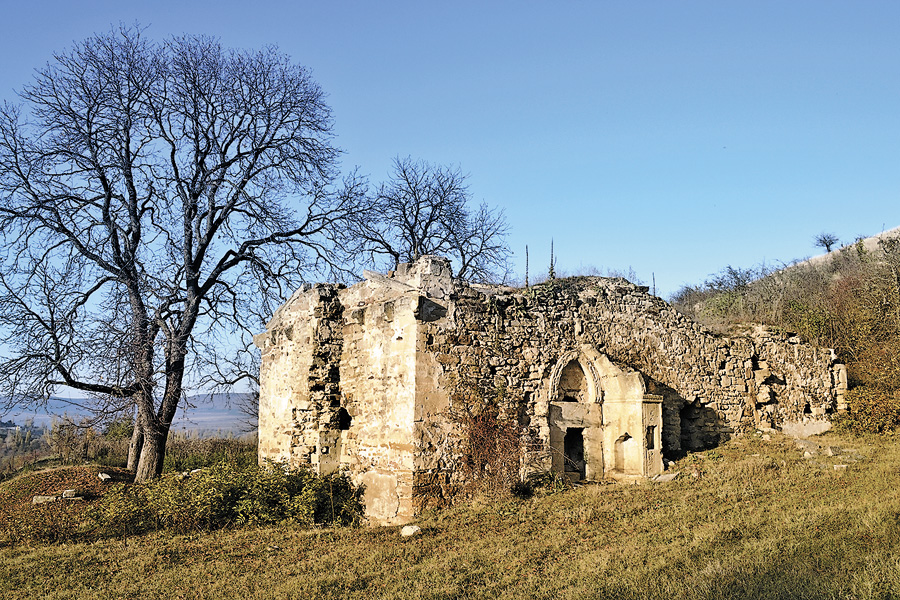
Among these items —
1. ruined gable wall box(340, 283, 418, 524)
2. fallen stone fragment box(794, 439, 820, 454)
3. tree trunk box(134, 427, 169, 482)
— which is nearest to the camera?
ruined gable wall box(340, 283, 418, 524)

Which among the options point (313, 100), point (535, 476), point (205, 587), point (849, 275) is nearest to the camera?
point (205, 587)

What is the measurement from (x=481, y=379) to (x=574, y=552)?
3484mm

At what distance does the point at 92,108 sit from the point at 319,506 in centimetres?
1070

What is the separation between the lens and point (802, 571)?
230 inches

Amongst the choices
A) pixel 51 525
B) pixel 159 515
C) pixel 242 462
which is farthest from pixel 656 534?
pixel 242 462

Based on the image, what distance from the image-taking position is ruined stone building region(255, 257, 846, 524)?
9.84m

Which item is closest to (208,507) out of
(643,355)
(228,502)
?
(228,502)

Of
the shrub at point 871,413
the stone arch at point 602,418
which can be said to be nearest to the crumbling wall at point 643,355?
the stone arch at point 602,418

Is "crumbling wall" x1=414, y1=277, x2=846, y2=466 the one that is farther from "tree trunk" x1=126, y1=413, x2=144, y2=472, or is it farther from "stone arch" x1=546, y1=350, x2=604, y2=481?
"tree trunk" x1=126, y1=413, x2=144, y2=472

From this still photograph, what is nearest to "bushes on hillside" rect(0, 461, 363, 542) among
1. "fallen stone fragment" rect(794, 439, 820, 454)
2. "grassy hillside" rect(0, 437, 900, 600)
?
"grassy hillside" rect(0, 437, 900, 600)

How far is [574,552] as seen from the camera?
7230 millimetres

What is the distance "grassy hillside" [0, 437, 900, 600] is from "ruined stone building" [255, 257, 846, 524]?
1034mm

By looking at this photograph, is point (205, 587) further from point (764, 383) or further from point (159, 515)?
point (764, 383)

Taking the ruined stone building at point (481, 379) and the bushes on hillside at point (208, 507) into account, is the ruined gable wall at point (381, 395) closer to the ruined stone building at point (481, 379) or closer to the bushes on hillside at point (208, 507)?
the ruined stone building at point (481, 379)
